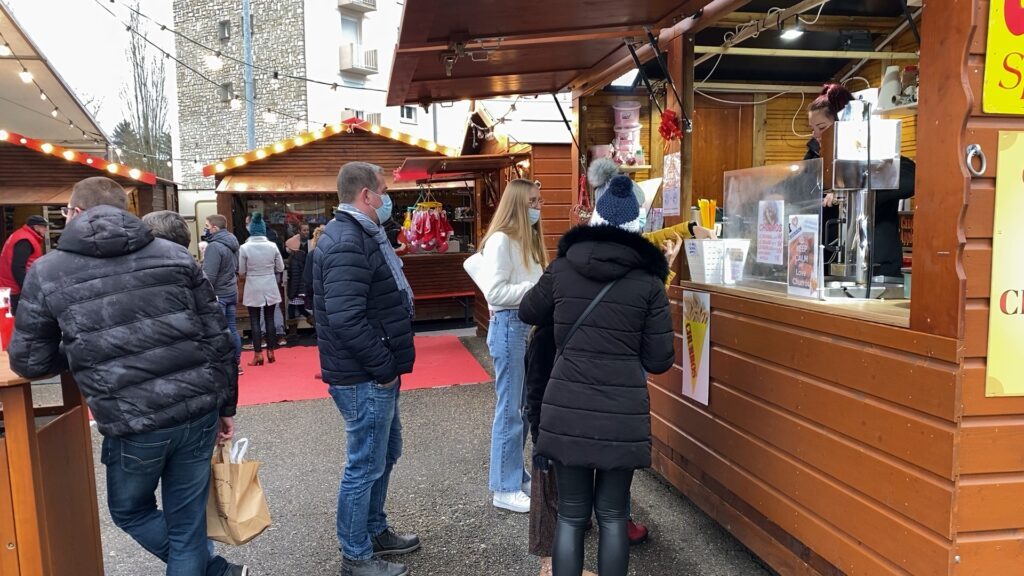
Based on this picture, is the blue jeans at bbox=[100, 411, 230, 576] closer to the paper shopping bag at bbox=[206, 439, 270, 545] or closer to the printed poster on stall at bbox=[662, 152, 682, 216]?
the paper shopping bag at bbox=[206, 439, 270, 545]

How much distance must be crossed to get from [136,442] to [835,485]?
2.60 meters

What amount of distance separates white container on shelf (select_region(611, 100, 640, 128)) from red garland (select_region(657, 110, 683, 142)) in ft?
7.51

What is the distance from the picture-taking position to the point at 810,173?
9.19ft

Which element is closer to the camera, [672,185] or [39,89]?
[672,185]

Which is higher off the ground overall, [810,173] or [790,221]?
[810,173]

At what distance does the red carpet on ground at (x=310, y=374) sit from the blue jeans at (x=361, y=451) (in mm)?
3753

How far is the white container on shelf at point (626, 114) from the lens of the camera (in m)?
6.02

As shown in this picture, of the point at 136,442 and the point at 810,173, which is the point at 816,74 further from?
the point at 136,442

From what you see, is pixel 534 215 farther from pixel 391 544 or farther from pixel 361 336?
pixel 391 544

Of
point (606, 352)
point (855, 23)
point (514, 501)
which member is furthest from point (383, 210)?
point (855, 23)

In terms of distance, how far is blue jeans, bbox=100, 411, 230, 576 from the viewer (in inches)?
89.7

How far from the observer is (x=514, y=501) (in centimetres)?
369

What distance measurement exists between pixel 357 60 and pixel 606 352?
25.4 metres

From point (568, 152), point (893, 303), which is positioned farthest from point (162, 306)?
point (568, 152)
